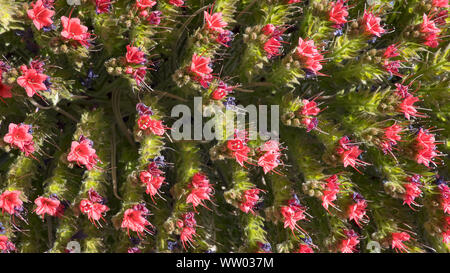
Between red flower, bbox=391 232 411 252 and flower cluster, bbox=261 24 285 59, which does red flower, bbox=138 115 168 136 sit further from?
red flower, bbox=391 232 411 252

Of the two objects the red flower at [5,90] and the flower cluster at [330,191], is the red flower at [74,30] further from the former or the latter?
the flower cluster at [330,191]

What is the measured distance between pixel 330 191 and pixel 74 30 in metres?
2.05

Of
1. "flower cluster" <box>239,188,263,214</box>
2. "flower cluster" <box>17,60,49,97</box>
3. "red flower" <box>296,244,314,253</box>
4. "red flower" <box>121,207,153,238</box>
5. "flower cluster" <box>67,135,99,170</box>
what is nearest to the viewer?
"flower cluster" <box>17,60,49,97</box>

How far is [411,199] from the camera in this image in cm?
290

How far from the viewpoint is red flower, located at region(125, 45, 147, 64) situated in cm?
260

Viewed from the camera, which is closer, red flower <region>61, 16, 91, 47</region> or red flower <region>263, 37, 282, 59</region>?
red flower <region>61, 16, 91, 47</region>

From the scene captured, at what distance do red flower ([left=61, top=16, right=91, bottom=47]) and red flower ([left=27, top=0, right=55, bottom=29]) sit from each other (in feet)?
0.29

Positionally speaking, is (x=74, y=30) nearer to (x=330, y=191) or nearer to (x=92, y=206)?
(x=92, y=206)

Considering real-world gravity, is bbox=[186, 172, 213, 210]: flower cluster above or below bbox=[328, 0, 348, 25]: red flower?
below

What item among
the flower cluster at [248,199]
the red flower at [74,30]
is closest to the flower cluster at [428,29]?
the flower cluster at [248,199]

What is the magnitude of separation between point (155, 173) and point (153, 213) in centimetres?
51

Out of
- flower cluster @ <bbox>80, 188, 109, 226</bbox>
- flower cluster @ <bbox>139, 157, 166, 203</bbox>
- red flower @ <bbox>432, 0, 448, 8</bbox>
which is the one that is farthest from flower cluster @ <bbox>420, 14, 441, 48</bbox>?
flower cluster @ <bbox>80, 188, 109, 226</bbox>

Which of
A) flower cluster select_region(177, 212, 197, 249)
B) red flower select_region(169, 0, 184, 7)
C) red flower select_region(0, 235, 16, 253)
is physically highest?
red flower select_region(169, 0, 184, 7)

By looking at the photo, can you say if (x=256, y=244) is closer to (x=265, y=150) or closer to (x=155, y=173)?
(x=265, y=150)
